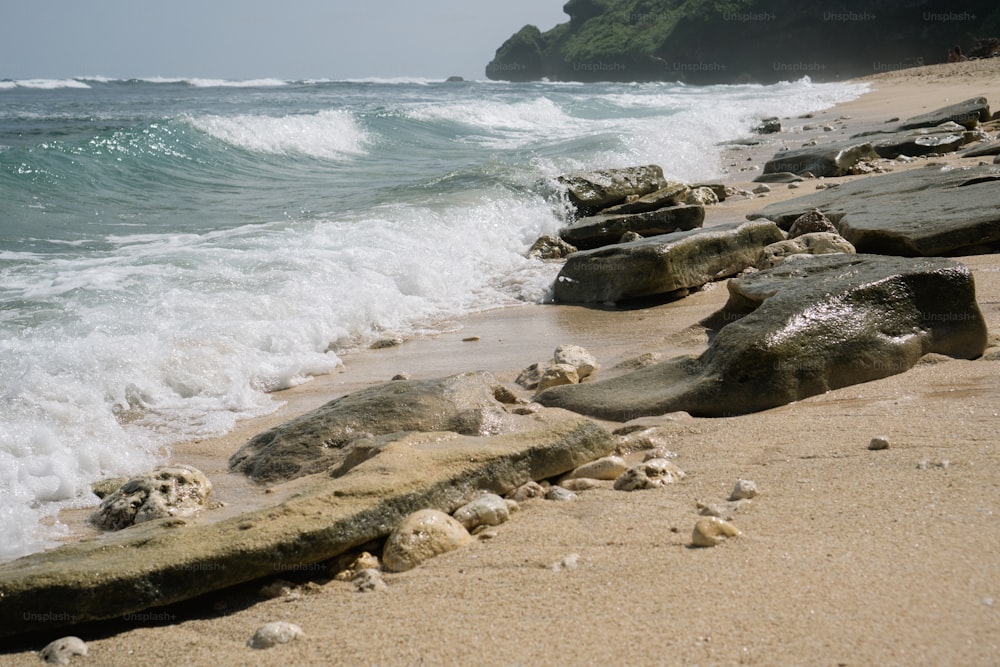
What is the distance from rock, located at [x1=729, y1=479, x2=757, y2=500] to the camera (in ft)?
9.02

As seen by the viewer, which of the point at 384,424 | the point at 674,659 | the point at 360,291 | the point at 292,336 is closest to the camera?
the point at 674,659

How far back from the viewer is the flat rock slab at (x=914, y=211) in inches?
219

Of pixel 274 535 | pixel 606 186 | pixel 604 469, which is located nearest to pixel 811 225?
pixel 606 186

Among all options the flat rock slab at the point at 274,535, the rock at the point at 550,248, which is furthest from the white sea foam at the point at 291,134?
the flat rock slab at the point at 274,535

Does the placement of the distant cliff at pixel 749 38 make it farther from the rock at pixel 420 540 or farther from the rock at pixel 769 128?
the rock at pixel 420 540

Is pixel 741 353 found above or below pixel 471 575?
above

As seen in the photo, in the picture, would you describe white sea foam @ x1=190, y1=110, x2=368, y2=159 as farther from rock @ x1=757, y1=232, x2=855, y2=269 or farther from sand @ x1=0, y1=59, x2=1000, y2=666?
sand @ x1=0, y1=59, x2=1000, y2=666

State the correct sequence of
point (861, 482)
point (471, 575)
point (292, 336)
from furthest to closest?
point (292, 336)
point (861, 482)
point (471, 575)

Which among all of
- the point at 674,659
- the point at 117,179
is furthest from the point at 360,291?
the point at 117,179

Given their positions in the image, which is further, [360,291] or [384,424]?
[360,291]

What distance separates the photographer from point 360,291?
6355 mm

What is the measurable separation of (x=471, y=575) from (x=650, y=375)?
70.6 inches

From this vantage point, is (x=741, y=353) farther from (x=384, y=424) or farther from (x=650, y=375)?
(x=384, y=424)

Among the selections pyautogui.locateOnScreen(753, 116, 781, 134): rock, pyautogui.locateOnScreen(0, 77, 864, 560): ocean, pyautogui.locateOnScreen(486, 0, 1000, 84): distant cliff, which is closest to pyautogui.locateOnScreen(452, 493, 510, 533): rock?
pyautogui.locateOnScreen(0, 77, 864, 560): ocean
